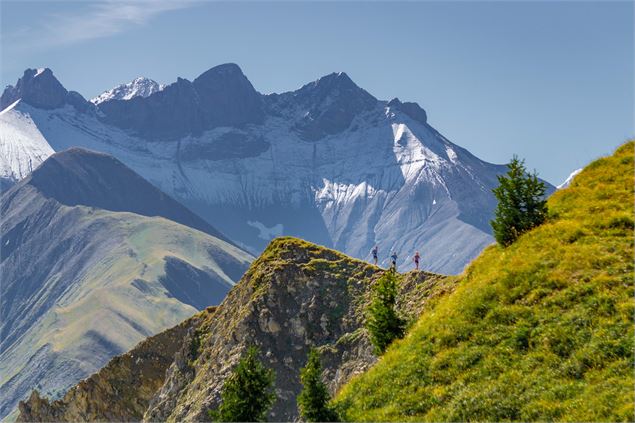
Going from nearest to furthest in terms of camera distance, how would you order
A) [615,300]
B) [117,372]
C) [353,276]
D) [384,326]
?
[615,300] → [384,326] → [353,276] → [117,372]

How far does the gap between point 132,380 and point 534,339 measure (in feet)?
183

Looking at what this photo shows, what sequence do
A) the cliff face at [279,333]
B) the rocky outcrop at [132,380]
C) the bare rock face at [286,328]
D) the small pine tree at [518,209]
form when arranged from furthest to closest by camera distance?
1. the rocky outcrop at [132,380]
2. the bare rock face at [286,328]
3. the cliff face at [279,333]
4. the small pine tree at [518,209]

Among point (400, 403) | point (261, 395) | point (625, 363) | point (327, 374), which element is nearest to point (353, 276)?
point (327, 374)

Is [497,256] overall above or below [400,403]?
above

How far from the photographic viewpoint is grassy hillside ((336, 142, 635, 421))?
40.9m

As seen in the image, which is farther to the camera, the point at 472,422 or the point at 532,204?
the point at 532,204

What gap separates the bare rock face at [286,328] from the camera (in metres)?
71.7

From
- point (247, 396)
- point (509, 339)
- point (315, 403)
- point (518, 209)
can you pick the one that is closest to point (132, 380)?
point (247, 396)

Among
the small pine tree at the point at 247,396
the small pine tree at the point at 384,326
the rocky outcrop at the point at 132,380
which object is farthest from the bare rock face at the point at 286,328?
the small pine tree at the point at 247,396

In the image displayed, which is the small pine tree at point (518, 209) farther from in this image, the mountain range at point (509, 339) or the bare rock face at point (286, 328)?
the bare rock face at point (286, 328)

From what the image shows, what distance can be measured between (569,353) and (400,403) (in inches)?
330

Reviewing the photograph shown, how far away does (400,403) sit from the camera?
45812 mm

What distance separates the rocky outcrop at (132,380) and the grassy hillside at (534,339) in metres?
42.9

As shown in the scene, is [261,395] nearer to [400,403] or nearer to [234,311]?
[400,403]
